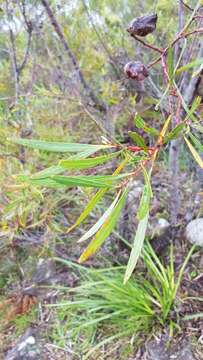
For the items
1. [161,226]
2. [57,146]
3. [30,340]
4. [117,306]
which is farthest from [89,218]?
[57,146]

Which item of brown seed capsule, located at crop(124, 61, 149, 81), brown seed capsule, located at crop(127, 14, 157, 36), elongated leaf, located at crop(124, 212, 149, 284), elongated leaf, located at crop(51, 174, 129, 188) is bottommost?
elongated leaf, located at crop(124, 212, 149, 284)

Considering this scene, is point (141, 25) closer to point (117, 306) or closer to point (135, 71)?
point (135, 71)

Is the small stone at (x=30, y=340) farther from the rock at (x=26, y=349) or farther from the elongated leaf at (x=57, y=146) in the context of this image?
the elongated leaf at (x=57, y=146)

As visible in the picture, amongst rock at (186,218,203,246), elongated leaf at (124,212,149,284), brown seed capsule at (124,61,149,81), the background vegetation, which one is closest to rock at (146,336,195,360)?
the background vegetation

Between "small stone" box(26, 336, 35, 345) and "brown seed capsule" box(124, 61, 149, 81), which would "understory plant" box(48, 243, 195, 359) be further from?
"brown seed capsule" box(124, 61, 149, 81)

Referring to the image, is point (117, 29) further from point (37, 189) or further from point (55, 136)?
point (37, 189)

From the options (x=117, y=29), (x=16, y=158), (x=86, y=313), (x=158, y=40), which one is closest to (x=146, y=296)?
(x=86, y=313)
